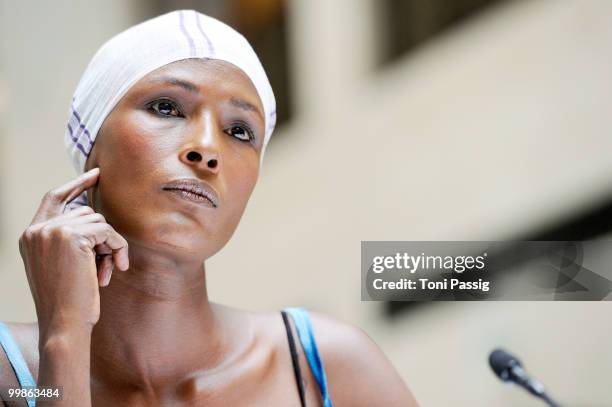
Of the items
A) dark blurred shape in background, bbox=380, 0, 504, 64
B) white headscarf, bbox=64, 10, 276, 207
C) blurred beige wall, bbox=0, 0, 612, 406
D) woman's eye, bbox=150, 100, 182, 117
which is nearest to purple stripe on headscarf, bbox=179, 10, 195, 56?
white headscarf, bbox=64, 10, 276, 207

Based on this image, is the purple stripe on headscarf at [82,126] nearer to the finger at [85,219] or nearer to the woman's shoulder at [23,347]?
the finger at [85,219]

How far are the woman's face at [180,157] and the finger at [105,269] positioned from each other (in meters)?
0.11

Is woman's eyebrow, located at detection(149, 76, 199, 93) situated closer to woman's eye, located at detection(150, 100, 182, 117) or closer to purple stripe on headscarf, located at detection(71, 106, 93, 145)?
woman's eye, located at detection(150, 100, 182, 117)

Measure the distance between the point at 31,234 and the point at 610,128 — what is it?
399 centimetres

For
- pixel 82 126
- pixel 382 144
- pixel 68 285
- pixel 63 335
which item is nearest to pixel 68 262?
pixel 68 285

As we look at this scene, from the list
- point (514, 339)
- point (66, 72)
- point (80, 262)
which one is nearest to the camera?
point (80, 262)

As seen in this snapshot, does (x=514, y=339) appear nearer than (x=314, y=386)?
No

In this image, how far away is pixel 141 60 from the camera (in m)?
2.63

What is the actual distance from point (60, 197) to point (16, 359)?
16.6 inches

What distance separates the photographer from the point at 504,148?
20.0 ft

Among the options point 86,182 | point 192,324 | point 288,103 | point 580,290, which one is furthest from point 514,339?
point 288,103

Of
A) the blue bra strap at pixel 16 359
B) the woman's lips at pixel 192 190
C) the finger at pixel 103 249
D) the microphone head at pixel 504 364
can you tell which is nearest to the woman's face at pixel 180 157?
the woman's lips at pixel 192 190

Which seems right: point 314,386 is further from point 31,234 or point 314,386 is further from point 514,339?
point 514,339

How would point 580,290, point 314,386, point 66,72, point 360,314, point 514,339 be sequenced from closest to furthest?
point 314,386, point 580,290, point 514,339, point 360,314, point 66,72
